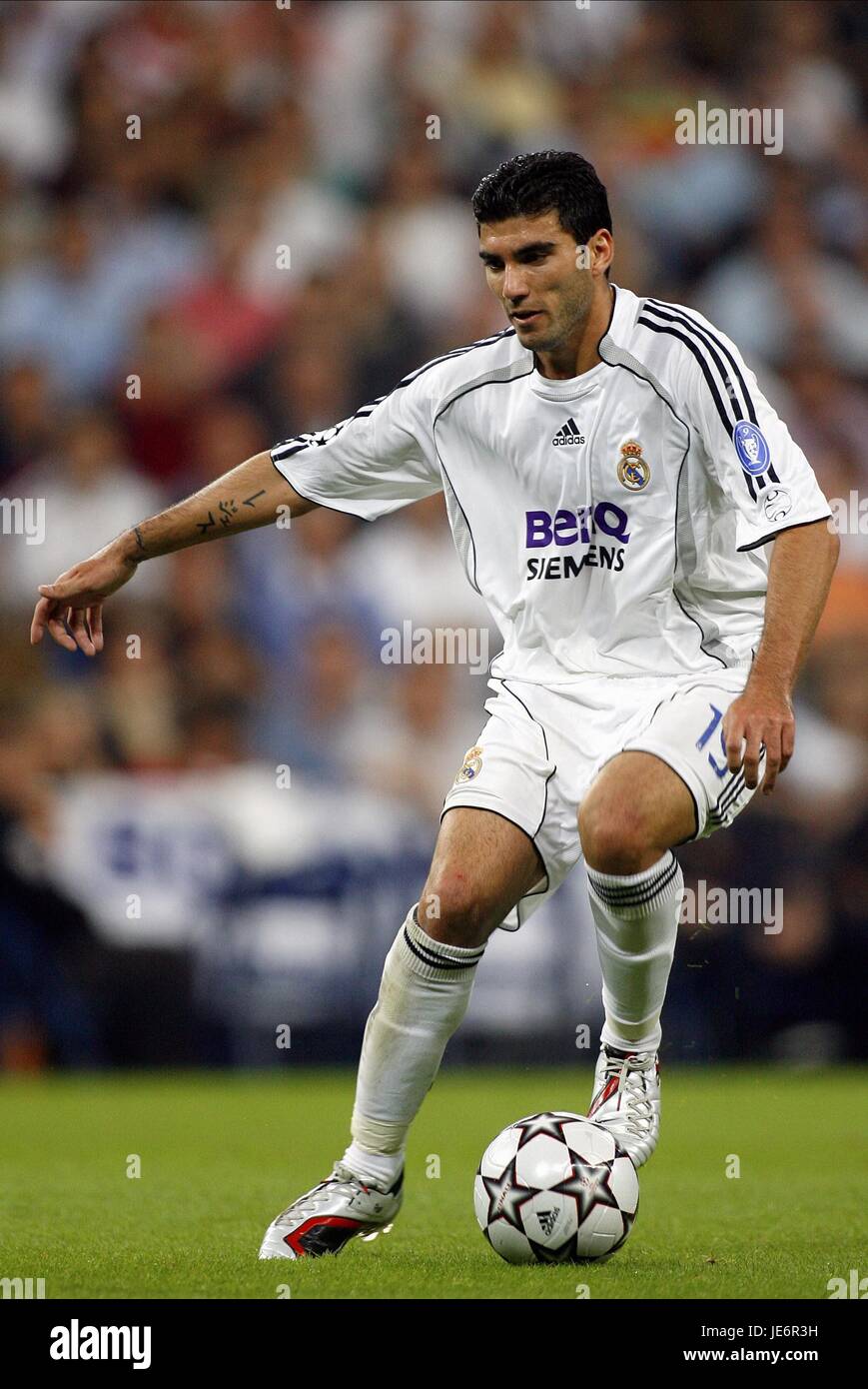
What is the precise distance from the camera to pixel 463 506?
4641 millimetres

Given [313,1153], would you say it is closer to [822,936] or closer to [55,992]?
[55,992]

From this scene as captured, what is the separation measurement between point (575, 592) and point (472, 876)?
0.79m

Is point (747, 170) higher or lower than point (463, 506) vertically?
higher

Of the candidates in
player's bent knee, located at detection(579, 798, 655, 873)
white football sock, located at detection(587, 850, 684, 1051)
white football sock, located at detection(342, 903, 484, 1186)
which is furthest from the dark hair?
white football sock, located at detection(342, 903, 484, 1186)

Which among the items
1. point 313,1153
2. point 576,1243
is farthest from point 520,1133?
point 313,1153

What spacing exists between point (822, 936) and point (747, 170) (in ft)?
15.7

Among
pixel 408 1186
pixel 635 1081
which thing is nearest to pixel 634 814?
pixel 635 1081

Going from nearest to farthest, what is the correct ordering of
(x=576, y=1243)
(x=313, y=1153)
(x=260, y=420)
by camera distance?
(x=576, y=1243), (x=313, y=1153), (x=260, y=420)

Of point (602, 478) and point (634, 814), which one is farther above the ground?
point (602, 478)

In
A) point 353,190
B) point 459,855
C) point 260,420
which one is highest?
point 353,190

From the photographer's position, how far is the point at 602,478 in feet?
14.6

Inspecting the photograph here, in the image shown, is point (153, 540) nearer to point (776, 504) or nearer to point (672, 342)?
point (672, 342)

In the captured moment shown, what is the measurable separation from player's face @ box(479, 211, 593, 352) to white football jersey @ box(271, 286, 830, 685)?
18 cm

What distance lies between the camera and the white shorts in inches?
166
